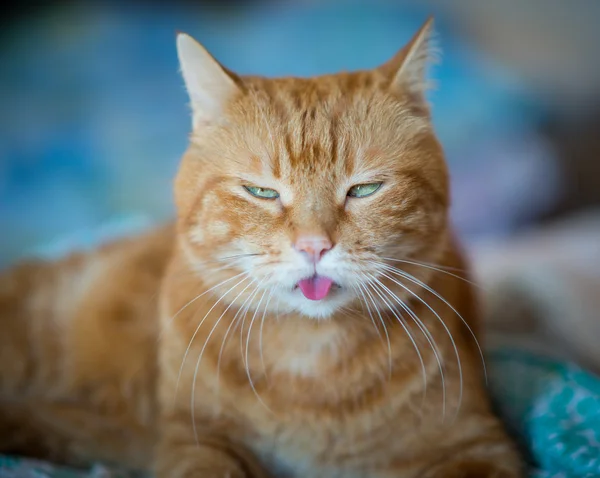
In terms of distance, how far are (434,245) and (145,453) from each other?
911mm

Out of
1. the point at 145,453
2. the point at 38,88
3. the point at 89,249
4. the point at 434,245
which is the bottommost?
the point at 145,453

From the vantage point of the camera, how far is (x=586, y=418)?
4.37ft

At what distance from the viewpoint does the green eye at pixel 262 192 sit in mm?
1157

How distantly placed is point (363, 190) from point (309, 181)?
117 mm

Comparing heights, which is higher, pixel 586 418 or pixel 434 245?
pixel 434 245

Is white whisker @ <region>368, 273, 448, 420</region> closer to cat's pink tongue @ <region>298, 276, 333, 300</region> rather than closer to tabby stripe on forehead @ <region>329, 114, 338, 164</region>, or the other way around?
cat's pink tongue @ <region>298, 276, 333, 300</region>

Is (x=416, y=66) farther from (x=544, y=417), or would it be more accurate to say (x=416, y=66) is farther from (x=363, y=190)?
(x=544, y=417)

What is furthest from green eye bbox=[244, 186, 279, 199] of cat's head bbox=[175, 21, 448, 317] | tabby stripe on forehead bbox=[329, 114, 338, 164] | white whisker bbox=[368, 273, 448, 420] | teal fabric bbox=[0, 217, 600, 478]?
teal fabric bbox=[0, 217, 600, 478]

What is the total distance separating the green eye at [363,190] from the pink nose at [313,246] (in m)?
0.16

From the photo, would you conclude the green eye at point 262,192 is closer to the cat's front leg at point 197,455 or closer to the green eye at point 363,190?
the green eye at point 363,190

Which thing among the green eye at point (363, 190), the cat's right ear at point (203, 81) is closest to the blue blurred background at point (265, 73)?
the cat's right ear at point (203, 81)

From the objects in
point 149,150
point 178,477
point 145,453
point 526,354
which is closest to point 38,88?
point 149,150

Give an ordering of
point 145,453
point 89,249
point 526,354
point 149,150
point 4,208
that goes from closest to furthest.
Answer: point 145,453 < point 526,354 < point 89,249 < point 4,208 < point 149,150

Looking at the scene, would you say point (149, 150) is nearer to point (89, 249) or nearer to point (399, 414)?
point (89, 249)
